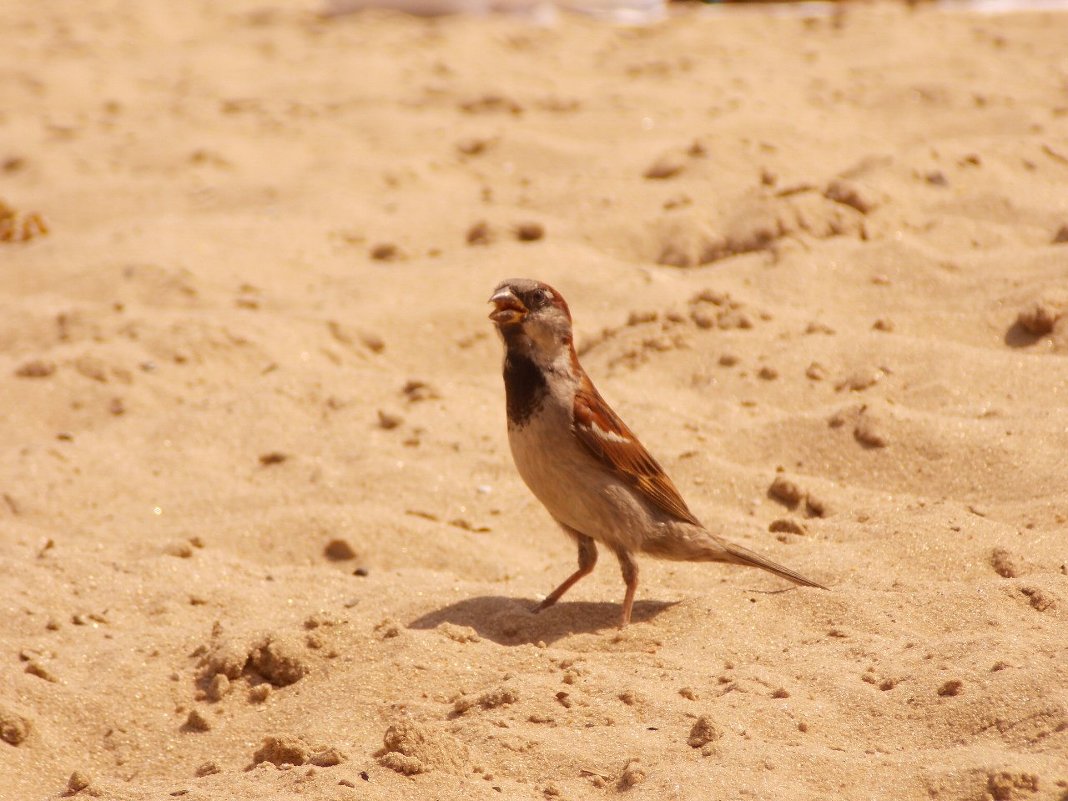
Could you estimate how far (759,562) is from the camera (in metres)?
4.35

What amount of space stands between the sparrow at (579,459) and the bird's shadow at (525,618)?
0.06 m

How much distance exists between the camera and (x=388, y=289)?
6.81 metres

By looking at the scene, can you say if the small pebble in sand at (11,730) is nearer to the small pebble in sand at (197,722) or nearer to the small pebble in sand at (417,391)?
the small pebble in sand at (197,722)

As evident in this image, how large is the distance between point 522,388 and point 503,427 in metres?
1.36

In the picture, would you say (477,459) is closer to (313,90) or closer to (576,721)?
(576,721)

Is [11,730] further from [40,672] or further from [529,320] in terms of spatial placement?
[529,320]

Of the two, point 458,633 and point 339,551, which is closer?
point 458,633

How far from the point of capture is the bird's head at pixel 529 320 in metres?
4.46

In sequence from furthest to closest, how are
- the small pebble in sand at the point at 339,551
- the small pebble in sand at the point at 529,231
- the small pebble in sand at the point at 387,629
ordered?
1. the small pebble in sand at the point at 529,231
2. the small pebble in sand at the point at 339,551
3. the small pebble in sand at the point at 387,629

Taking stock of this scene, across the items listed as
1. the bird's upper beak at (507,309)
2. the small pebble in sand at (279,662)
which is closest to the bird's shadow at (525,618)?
the small pebble in sand at (279,662)

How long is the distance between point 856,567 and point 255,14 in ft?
31.9

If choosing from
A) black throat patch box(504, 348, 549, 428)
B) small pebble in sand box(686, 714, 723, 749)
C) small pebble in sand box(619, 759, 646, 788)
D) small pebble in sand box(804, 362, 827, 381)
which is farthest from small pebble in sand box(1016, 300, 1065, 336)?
small pebble in sand box(619, 759, 646, 788)

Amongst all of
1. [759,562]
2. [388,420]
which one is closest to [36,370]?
[388,420]

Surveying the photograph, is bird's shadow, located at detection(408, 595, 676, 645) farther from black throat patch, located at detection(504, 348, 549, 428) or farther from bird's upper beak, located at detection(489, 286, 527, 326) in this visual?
bird's upper beak, located at detection(489, 286, 527, 326)
